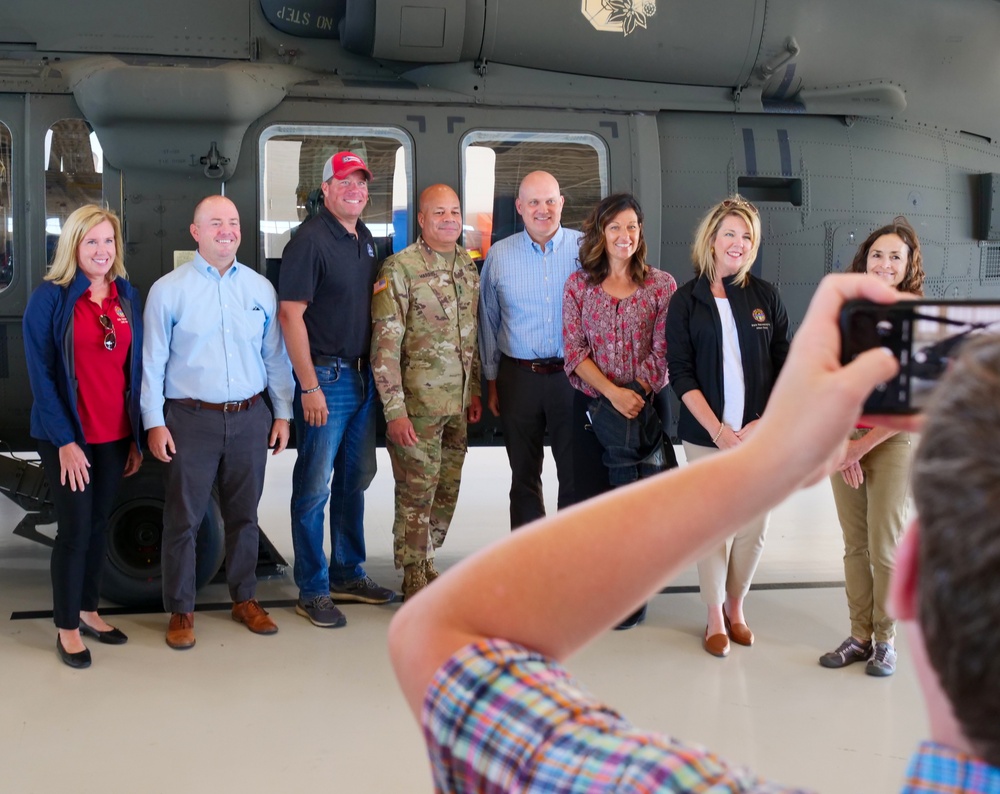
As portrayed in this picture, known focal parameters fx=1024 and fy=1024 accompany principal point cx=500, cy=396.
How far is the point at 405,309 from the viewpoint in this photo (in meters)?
4.84

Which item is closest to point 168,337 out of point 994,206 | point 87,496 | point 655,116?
point 87,496

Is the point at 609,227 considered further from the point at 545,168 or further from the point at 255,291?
the point at 255,291

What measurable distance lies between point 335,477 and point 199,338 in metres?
1.00

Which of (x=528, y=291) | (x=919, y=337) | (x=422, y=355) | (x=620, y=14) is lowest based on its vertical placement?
(x=919, y=337)

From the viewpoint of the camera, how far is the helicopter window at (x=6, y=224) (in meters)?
4.95

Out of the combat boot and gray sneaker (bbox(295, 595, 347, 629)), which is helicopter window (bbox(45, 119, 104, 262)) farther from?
the combat boot

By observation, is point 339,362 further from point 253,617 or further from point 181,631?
point 181,631

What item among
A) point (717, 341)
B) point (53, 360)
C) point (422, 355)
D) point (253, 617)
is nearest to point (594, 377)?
point (717, 341)

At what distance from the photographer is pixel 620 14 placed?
17.8 feet

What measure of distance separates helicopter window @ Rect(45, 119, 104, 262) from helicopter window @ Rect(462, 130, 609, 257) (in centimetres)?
183

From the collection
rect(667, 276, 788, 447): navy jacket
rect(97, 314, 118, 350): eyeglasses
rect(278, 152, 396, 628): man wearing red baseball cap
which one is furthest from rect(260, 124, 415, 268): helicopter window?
rect(667, 276, 788, 447): navy jacket

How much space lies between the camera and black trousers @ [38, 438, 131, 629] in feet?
13.9

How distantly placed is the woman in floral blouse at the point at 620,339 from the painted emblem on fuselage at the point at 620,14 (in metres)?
1.23

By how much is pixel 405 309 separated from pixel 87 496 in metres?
1.62
